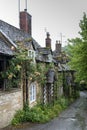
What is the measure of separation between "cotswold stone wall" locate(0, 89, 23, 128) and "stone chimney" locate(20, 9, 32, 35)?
1275 cm

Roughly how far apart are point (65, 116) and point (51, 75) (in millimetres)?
5019

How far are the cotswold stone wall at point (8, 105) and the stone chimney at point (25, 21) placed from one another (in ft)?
41.8

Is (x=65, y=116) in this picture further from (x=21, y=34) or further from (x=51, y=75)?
(x=21, y=34)

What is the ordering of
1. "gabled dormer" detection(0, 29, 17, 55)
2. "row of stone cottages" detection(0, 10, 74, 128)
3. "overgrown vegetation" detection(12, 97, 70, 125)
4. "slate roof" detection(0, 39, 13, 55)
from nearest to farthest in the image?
1. "slate roof" detection(0, 39, 13, 55)
2. "row of stone cottages" detection(0, 10, 74, 128)
3. "gabled dormer" detection(0, 29, 17, 55)
4. "overgrown vegetation" detection(12, 97, 70, 125)

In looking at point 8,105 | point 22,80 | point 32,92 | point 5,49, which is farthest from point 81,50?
point 8,105

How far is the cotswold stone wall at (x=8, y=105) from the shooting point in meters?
21.3

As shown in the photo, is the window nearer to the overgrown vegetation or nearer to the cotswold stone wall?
the overgrown vegetation

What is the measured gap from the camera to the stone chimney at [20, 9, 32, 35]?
34531 millimetres

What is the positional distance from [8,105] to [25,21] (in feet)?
49.5

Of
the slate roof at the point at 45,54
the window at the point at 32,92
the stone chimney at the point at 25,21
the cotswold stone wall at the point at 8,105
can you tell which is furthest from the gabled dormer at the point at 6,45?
the stone chimney at the point at 25,21

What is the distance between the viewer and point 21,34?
3206 centimetres

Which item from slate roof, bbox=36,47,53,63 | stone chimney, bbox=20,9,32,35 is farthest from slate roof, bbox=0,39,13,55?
stone chimney, bbox=20,9,32,35

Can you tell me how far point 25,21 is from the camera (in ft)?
114

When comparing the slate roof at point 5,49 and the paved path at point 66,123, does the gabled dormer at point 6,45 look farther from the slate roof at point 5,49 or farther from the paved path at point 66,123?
the paved path at point 66,123
